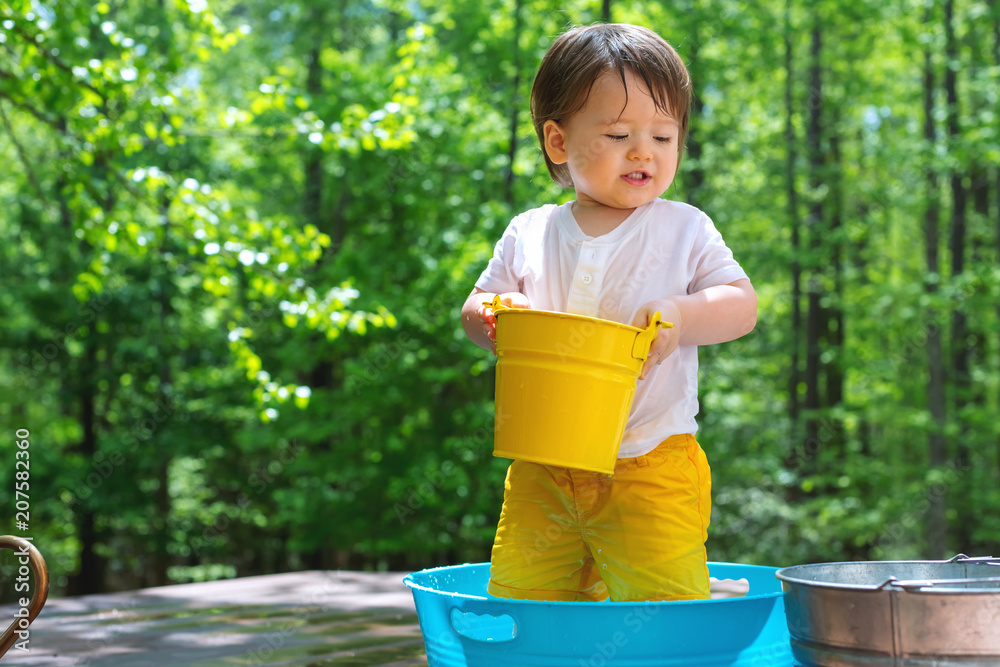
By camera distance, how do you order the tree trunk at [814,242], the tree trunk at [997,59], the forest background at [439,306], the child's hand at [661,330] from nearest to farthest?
the child's hand at [661,330], the tree trunk at [997,59], the forest background at [439,306], the tree trunk at [814,242]

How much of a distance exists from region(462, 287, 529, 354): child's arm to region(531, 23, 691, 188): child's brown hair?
36 centimetres

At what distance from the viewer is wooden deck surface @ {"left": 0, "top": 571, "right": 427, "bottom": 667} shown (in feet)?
7.22

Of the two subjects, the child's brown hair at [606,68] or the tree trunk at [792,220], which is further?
the tree trunk at [792,220]

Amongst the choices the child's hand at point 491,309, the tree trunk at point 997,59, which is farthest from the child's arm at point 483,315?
the tree trunk at point 997,59

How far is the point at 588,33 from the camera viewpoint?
5.49 ft

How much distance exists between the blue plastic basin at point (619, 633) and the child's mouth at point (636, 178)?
2.46 feet

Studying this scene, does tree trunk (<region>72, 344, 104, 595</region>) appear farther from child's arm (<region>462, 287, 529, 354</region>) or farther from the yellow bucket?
the yellow bucket

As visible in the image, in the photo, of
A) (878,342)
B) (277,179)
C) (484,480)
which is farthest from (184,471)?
(878,342)

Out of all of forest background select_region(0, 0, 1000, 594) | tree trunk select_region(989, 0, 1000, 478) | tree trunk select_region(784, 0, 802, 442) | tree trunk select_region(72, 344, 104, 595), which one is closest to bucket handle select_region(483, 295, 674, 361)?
forest background select_region(0, 0, 1000, 594)

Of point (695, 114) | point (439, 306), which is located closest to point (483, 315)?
point (439, 306)

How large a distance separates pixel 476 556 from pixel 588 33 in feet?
23.6

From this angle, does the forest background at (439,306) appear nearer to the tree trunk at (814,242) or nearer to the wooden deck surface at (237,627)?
the tree trunk at (814,242)

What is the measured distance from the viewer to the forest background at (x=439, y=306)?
771 cm

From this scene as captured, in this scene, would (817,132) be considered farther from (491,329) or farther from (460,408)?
(491,329)
